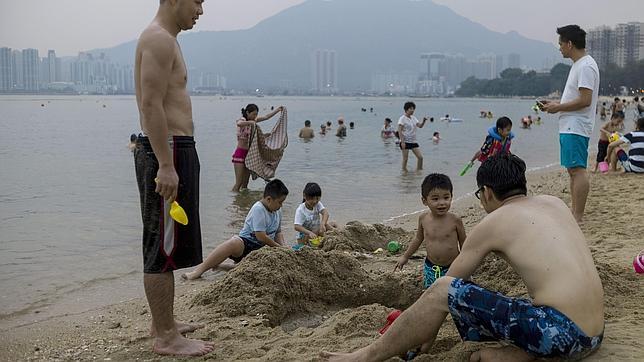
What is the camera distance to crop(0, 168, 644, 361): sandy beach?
3684mm

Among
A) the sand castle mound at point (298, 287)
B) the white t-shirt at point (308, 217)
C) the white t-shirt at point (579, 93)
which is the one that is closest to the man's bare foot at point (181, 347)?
the sand castle mound at point (298, 287)

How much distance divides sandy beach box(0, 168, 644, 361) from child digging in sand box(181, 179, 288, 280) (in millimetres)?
152

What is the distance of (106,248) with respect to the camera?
7.75 m

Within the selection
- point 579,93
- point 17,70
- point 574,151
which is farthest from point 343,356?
point 17,70

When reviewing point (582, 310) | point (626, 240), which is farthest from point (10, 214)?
point (582, 310)

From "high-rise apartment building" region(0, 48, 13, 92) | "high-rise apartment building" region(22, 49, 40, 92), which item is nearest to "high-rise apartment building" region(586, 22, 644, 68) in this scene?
"high-rise apartment building" region(0, 48, 13, 92)

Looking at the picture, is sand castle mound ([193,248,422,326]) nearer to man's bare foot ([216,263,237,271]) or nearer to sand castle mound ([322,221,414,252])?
sand castle mound ([322,221,414,252])

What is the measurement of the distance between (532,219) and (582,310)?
440 millimetres

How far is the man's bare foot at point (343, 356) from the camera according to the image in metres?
3.21

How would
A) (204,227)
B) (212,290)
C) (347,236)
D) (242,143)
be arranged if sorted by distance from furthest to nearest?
1. (242,143)
2. (204,227)
3. (347,236)
4. (212,290)

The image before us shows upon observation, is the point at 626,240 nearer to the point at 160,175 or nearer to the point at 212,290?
the point at 212,290

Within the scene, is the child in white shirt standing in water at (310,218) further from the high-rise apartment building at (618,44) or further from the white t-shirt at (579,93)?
the high-rise apartment building at (618,44)

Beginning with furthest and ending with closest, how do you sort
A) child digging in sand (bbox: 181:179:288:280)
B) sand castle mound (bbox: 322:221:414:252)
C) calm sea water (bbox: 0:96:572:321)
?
sand castle mound (bbox: 322:221:414:252) < calm sea water (bbox: 0:96:572:321) < child digging in sand (bbox: 181:179:288:280)

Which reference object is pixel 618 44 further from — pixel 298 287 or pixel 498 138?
pixel 298 287
